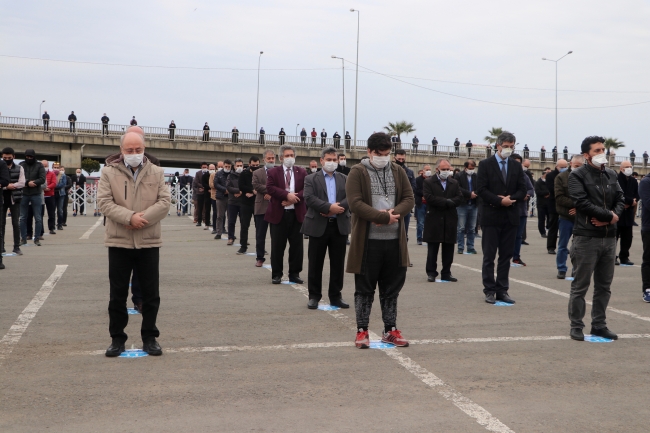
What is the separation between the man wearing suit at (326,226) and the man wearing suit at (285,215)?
1.48m

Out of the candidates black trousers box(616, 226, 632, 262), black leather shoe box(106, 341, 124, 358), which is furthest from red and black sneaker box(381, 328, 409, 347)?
black trousers box(616, 226, 632, 262)

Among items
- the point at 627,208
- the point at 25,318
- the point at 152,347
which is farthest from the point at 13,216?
the point at 627,208

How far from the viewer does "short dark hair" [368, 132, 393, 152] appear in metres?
6.70

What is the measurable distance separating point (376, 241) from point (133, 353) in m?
2.36

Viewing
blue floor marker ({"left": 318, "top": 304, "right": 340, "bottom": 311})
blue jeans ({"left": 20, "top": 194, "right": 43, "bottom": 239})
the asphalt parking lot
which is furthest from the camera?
blue jeans ({"left": 20, "top": 194, "right": 43, "bottom": 239})

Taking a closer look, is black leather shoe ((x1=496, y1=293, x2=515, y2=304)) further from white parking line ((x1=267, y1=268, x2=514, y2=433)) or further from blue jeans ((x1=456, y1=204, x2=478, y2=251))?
blue jeans ((x1=456, y1=204, x2=478, y2=251))

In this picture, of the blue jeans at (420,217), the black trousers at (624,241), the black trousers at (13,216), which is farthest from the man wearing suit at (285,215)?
the blue jeans at (420,217)

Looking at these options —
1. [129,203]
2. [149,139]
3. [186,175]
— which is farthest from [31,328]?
[149,139]

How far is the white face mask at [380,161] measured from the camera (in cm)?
670

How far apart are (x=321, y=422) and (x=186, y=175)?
3288 centimetres

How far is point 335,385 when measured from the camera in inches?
211

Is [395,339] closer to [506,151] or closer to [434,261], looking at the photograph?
[506,151]

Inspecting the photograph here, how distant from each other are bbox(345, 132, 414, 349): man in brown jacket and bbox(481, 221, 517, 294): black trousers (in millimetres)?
2903

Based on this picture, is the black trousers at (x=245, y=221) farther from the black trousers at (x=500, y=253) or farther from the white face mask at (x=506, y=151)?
the white face mask at (x=506, y=151)
